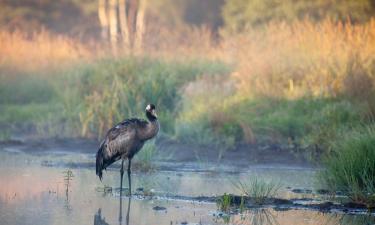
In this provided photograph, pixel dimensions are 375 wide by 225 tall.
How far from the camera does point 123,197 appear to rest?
11148 millimetres

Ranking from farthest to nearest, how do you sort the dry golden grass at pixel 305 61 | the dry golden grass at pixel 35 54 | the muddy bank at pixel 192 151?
the dry golden grass at pixel 35 54 → the dry golden grass at pixel 305 61 → the muddy bank at pixel 192 151

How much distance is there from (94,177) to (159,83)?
15.9 feet

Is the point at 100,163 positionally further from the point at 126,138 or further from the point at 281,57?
the point at 281,57

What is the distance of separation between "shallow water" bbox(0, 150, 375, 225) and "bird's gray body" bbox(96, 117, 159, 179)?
450 millimetres

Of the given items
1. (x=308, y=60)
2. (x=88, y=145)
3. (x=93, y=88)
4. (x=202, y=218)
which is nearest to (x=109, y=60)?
(x=93, y=88)

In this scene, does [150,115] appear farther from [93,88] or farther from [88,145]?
[93,88]

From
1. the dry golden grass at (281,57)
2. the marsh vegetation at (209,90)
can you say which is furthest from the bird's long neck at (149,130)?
the dry golden grass at (281,57)

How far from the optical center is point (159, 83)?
17.3 m

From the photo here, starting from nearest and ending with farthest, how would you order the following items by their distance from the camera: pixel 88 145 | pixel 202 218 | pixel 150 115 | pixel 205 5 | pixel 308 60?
pixel 202 218 → pixel 150 115 → pixel 88 145 → pixel 308 60 → pixel 205 5

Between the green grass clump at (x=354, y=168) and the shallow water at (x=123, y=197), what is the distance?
472 mm

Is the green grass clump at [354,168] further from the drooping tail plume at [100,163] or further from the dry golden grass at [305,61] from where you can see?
the dry golden grass at [305,61]

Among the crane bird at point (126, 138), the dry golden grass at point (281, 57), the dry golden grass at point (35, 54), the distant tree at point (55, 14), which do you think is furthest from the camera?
the distant tree at point (55, 14)

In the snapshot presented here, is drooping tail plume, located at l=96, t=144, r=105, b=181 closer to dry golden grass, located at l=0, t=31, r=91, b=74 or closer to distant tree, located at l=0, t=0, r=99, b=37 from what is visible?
dry golden grass, located at l=0, t=31, r=91, b=74

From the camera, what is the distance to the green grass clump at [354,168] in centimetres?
1026
